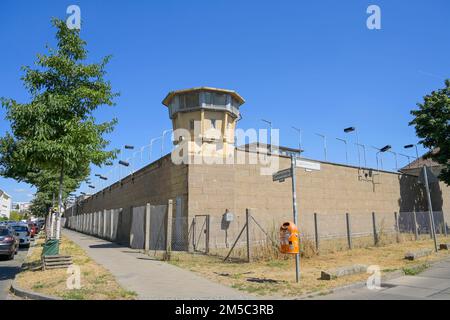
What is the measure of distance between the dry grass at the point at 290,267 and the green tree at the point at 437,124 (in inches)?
519

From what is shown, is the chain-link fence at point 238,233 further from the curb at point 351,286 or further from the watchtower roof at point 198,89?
the watchtower roof at point 198,89

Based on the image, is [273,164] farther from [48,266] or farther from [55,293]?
[55,293]

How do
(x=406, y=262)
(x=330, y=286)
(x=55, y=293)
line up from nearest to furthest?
(x=55, y=293), (x=330, y=286), (x=406, y=262)

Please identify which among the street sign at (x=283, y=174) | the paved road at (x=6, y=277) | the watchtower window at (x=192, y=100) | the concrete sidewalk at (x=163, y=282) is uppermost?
the watchtower window at (x=192, y=100)

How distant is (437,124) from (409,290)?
2343 cm

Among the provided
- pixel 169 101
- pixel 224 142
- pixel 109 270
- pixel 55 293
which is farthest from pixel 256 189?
pixel 55 293

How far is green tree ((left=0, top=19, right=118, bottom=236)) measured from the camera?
11.2 meters

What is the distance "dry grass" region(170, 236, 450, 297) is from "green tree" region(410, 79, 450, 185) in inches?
519

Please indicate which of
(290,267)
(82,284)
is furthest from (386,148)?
(82,284)

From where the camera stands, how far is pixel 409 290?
8305 millimetres

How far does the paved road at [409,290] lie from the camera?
7.64 m

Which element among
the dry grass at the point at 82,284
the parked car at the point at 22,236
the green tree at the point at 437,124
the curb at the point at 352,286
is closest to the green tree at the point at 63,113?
the dry grass at the point at 82,284
